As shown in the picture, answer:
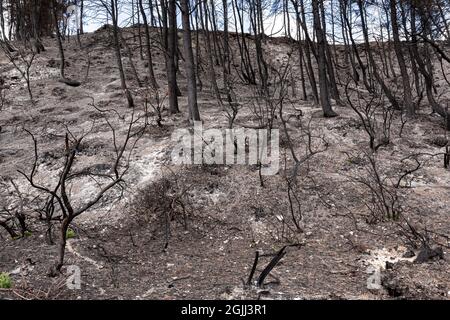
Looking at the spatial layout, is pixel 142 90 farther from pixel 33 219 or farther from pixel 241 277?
pixel 241 277

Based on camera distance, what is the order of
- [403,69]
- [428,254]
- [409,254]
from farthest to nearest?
[403,69]
[409,254]
[428,254]

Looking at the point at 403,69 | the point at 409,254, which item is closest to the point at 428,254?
the point at 409,254

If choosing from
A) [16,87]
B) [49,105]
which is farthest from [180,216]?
[16,87]

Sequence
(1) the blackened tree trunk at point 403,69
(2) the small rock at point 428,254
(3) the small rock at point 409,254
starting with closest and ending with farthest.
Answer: (2) the small rock at point 428,254 < (3) the small rock at point 409,254 < (1) the blackened tree trunk at point 403,69

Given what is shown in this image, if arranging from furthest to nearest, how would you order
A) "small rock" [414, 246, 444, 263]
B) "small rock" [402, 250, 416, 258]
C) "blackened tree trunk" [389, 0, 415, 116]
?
"blackened tree trunk" [389, 0, 415, 116]
"small rock" [402, 250, 416, 258]
"small rock" [414, 246, 444, 263]

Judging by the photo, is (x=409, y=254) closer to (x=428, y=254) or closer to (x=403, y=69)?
(x=428, y=254)

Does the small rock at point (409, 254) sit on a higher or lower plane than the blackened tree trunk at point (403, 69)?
lower

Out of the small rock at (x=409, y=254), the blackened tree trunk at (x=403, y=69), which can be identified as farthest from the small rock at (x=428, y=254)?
the blackened tree trunk at (x=403, y=69)

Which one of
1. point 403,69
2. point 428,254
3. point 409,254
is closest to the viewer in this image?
point 428,254

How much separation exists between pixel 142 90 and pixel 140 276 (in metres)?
11.0

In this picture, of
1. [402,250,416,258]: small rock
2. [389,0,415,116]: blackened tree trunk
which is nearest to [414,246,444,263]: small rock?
[402,250,416,258]: small rock

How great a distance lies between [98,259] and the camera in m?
5.46

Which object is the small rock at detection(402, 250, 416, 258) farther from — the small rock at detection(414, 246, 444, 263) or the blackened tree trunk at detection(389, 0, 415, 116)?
the blackened tree trunk at detection(389, 0, 415, 116)

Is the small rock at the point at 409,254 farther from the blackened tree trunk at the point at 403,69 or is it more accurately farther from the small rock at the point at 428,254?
the blackened tree trunk at the point at 403,69
